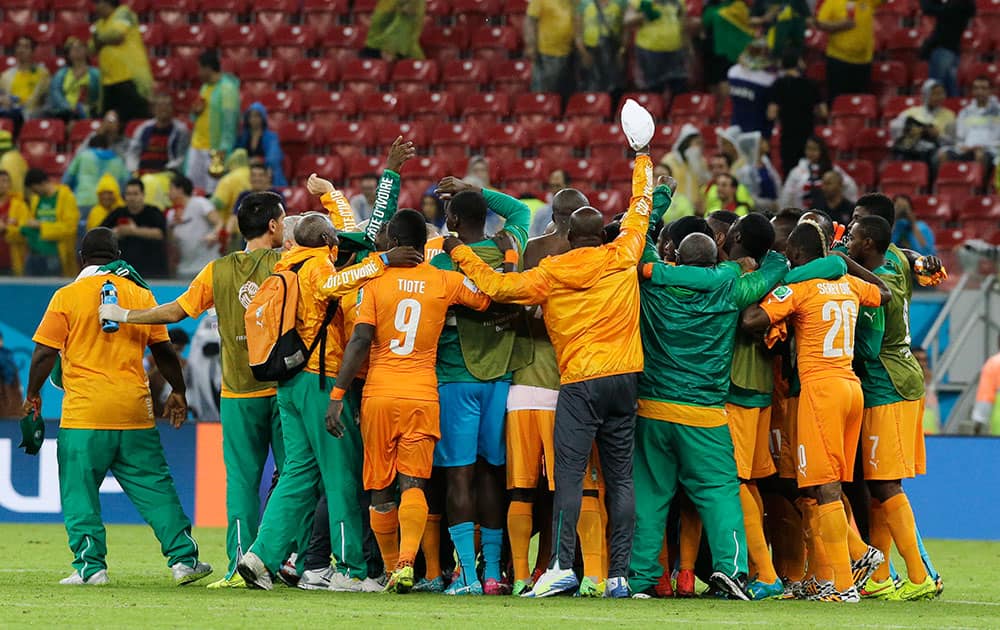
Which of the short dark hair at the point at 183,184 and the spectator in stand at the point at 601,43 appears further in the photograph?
the spectator in stand at the point at 601,43

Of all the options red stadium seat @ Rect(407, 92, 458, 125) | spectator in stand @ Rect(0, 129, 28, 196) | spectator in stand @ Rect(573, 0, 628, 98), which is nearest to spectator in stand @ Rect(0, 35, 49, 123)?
spectator in stand @ Rect(0, 129, 28, 196)

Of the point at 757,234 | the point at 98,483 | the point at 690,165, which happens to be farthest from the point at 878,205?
the point at 690,165

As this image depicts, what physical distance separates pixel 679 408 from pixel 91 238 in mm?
3765

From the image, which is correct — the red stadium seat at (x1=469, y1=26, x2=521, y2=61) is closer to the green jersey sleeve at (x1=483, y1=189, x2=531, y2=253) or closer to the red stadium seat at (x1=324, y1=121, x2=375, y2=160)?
the red stadium seat at (x1=324, y1=121, x2=375, y2=160)

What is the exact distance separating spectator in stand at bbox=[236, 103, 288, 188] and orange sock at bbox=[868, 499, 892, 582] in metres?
11.2

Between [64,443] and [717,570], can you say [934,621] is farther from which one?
[64,443]

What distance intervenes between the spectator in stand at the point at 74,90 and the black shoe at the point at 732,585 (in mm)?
14735

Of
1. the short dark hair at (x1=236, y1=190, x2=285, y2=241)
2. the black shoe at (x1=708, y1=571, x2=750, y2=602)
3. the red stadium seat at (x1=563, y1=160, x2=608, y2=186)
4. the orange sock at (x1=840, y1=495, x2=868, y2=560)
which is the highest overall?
the red stadium seat at (x1=563, y1=160, x2=608, y2=186)

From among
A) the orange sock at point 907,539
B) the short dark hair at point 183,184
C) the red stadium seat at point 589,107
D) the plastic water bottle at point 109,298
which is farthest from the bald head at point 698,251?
the red stadium seat at point 589,107

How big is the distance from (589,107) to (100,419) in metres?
12.0

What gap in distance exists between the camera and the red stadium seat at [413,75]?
73.9 ft

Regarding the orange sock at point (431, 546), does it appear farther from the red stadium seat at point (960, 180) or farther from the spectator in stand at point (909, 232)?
the red stadium seat at point (960, 180)

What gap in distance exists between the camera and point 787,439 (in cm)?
1024

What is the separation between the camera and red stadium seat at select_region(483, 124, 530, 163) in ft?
69.3
